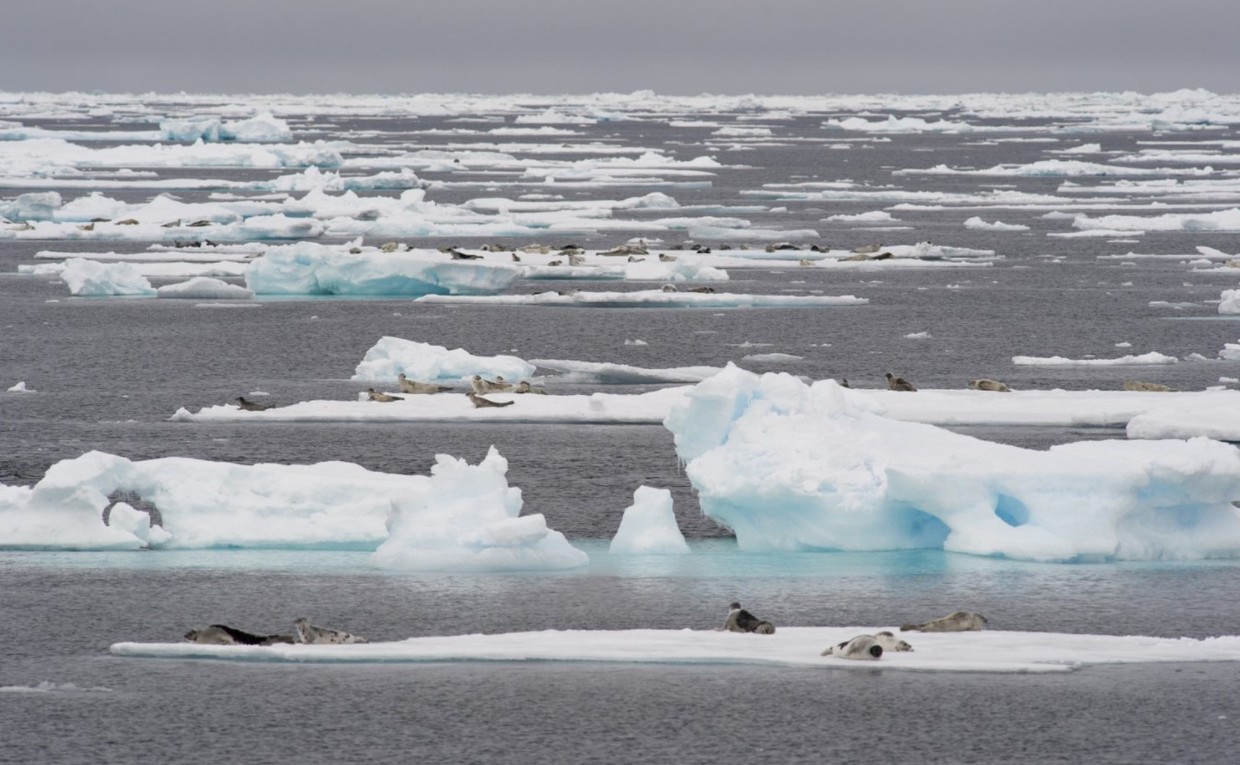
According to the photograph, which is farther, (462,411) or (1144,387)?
(1144,387)

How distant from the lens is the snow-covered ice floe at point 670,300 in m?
21.4

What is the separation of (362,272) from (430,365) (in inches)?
299

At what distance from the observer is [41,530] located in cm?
972

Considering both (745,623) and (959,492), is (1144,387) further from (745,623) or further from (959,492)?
(745,623)

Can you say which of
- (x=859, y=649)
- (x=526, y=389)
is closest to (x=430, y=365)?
(x=526, y=389)

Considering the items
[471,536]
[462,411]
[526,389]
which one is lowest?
[471,536]

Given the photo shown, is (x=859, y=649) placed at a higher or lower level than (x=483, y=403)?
lower

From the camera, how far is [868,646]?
752 cm

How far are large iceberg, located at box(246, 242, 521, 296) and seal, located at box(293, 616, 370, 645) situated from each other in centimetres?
1510

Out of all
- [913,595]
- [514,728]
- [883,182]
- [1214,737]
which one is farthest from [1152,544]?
[883,182]

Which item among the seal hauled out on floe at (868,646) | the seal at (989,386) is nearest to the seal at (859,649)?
the seal hauled out on floe at (868,646)

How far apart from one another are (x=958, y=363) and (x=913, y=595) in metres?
8.27

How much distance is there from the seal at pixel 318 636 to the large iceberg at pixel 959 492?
2.63 meters

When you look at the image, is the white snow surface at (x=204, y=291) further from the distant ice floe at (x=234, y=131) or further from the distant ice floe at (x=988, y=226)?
the distant ice floe at (x=234, y=131)
